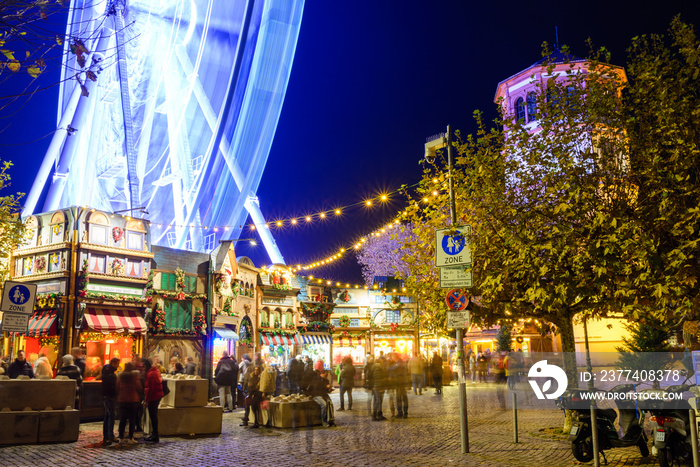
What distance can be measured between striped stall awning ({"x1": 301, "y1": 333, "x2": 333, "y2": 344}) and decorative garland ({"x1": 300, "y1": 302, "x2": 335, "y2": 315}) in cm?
158

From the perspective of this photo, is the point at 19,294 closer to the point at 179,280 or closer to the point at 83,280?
the point at 83,280

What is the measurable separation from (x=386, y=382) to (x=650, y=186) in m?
9.92

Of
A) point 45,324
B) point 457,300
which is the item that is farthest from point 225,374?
point 457,300

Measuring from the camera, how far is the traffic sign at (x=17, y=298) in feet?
39.0

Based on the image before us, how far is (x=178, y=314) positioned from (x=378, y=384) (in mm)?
13006

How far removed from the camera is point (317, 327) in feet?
127

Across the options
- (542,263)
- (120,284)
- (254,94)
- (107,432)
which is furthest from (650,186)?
(254,94)

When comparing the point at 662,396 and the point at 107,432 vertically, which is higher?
the point at 662,396

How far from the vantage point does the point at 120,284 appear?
80.7 feet

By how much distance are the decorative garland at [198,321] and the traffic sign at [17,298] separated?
15073 mm

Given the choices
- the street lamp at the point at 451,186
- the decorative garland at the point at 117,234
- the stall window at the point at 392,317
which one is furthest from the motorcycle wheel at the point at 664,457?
the stall window at the point at 392,317

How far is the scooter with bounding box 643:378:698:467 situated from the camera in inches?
333

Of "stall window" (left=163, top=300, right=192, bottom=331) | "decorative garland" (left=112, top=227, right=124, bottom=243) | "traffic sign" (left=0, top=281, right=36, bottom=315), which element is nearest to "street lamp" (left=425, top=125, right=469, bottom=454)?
"traffic sign" (left=0, top=281, right=36, bottom=315)

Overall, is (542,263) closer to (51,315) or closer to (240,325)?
(51,315)
